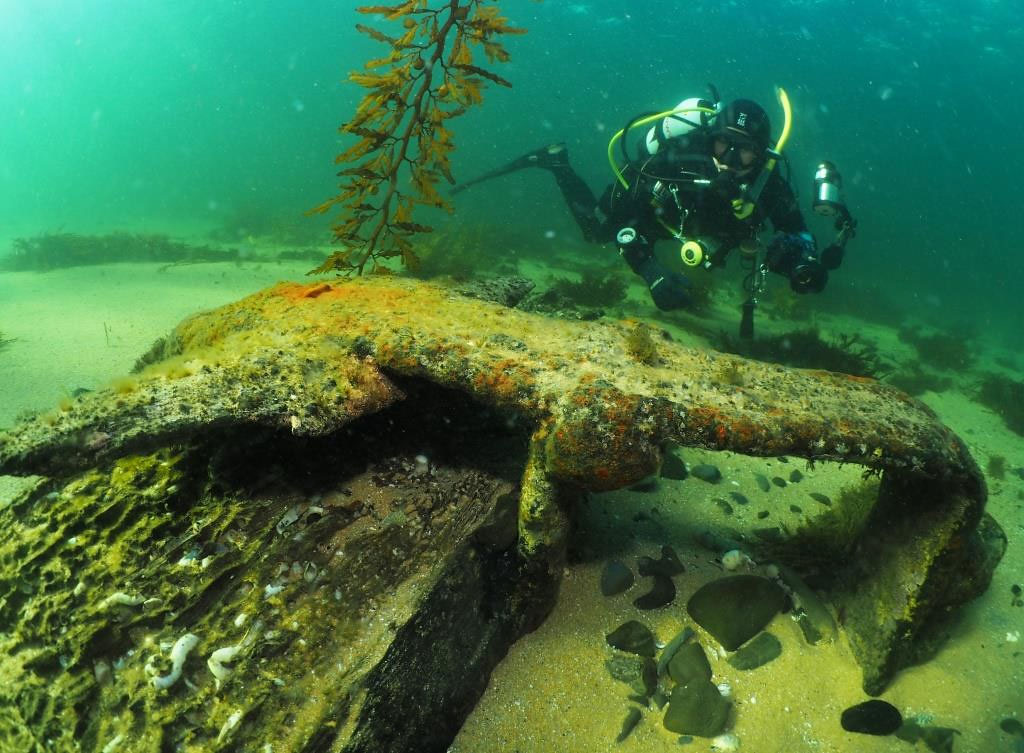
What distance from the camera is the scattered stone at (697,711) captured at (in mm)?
2713

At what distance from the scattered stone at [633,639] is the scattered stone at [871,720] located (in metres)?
1.16

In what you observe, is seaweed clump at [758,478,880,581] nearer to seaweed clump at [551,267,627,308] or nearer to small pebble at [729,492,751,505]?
small pebble at [729,492,751,505]

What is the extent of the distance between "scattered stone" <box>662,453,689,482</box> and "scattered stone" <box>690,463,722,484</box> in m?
0.11

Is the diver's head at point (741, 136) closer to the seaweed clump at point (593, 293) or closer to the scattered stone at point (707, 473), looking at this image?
the seaweed clump at point (593, 293)

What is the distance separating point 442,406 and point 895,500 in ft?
9.63

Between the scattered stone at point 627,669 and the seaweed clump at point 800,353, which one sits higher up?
the scattered stone at point 627,669

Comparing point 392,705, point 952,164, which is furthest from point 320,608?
point 952,164

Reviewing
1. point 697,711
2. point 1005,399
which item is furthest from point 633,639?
point 1005,399

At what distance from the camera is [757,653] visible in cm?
306

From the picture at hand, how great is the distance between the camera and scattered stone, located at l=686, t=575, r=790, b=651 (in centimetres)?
310

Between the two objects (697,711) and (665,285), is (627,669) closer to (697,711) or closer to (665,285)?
(697,711)

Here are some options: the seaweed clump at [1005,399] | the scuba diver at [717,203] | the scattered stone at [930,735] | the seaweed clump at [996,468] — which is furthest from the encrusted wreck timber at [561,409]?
the seaweed clump at [1005,399]

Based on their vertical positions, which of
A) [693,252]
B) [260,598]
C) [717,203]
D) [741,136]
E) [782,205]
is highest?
[741,136]

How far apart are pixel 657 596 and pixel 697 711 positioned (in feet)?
2.12
